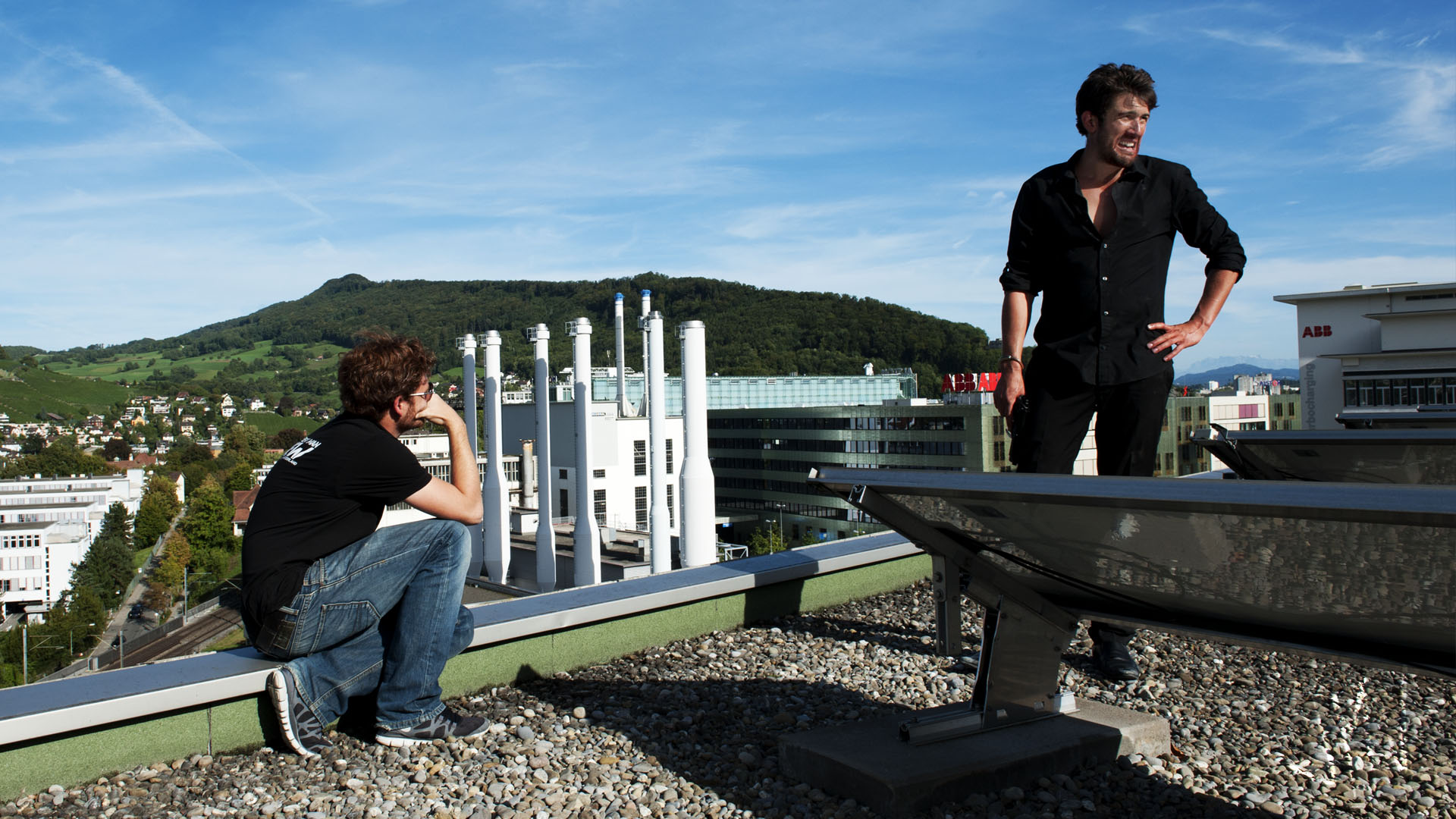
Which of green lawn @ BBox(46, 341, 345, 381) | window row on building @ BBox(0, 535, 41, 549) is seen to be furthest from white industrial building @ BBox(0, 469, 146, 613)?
green lawn @ BBox(46, 341, 345, 381)

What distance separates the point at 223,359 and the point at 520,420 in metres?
115

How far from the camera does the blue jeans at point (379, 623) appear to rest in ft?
8.90

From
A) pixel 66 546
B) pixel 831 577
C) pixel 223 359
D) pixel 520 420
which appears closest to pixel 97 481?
pixel 66 546

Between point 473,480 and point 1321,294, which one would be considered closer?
point 473,480

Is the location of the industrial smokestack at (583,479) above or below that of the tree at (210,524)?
above

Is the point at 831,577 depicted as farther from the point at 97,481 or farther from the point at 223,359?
the point at 223,359

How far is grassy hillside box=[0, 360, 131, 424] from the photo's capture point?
388 ft

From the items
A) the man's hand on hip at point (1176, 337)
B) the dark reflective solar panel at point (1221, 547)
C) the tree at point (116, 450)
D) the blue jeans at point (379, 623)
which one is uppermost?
the man's hand on hip at point (1176, 337)

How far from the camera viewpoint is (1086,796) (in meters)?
2.37

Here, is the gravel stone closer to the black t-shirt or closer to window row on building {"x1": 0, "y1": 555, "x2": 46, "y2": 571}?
the black t-shirt

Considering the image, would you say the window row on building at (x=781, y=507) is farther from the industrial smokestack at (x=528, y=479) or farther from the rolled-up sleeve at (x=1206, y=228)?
the rolled-up sleeve at (x=1206, y=228)

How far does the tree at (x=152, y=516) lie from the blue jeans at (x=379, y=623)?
232 ft

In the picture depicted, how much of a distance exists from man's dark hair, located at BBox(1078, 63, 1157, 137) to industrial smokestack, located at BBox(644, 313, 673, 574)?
17672mm

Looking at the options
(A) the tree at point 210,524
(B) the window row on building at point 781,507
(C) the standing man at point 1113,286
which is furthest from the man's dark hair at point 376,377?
(A) the tree at point 210,524
